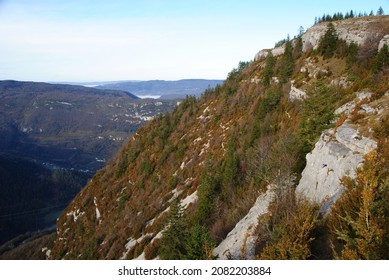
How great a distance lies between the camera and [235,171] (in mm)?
27984

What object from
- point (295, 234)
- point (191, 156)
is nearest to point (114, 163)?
point (191, 156)

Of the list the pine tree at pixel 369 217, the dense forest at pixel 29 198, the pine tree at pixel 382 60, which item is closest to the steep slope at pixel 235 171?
the pine tree at pixel 382 60

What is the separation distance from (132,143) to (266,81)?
41.8 metres

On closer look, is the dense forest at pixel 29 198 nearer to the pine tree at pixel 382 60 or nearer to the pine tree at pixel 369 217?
the pine tree at pixel 382 60

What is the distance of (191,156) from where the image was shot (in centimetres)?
4578

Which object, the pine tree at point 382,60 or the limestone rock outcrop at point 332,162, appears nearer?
the limestone rock outcrop at point 332,162

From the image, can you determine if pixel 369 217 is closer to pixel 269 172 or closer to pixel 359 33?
pixel 269 172

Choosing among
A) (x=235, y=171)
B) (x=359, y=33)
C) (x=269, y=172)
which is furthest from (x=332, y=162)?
(x=359, y=33)

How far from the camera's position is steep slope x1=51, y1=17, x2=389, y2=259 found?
1169 centimetres

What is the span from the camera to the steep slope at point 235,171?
1169 cm

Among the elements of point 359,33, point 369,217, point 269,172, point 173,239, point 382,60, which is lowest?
point 173,239

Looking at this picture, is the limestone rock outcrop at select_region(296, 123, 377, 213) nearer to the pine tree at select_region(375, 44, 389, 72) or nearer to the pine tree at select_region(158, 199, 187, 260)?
the pine tree at select_region(158, 199, 187, 260)

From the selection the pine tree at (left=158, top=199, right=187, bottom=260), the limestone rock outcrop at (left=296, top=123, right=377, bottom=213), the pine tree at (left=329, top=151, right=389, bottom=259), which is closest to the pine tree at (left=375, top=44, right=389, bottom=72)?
the limestone rock outcrop at (left=296, top=123, right=377, bottom=213)

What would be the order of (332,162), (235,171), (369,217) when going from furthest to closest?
(235,171) < (332,162) < (369,217)
